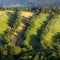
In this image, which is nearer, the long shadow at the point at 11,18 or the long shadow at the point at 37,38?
the long shadow at the point at 37,38

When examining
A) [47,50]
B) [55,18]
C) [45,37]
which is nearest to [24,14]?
[55,18]

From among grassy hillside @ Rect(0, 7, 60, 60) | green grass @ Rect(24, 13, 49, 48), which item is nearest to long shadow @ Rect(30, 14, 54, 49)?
grassy hillside @ Rect(0, 7, 60, 60)

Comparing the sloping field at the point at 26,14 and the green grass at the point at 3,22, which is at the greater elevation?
the sloping field at the point at 26,14

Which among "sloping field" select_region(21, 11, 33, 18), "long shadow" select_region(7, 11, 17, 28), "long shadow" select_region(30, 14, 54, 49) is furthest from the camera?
"sloping field" select_region(21, 11, 33, 18)

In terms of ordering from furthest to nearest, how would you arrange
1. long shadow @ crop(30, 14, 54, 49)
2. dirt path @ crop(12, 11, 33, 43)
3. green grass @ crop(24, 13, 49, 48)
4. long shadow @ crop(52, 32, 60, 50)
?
dirt path @ crop(12, 11, 33, 43)
green grass @ crop(24, 13, 49, 48)
long shadow @ crop(30, 14, 54, 49)
long shadow @ crop(52, 32, 60, 50)

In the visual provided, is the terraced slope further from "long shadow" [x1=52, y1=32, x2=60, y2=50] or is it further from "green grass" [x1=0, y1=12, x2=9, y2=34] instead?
"green grass" [x1=0, y1=12, x2=9, y2=34]

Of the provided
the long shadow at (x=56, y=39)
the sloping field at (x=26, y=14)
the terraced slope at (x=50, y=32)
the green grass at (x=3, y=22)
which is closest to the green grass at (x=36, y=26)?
the terraced slope at (x=50, y=32)

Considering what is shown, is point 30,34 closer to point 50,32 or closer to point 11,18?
point 50,32

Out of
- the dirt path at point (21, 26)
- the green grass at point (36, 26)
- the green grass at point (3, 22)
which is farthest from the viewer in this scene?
the green grass at point (3, 22)

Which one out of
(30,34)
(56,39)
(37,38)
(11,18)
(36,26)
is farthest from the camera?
(11,18)

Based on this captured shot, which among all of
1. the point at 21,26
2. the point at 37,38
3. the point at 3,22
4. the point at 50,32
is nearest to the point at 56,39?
the point at 50,32

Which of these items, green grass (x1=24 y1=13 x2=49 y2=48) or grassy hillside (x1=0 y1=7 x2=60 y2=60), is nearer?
grassy hillside (x1=0 y1=7 x2=60 y2=60)

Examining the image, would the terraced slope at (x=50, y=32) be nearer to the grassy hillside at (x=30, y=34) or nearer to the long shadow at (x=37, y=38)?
the grassy hillside at (x=30, y=34)
